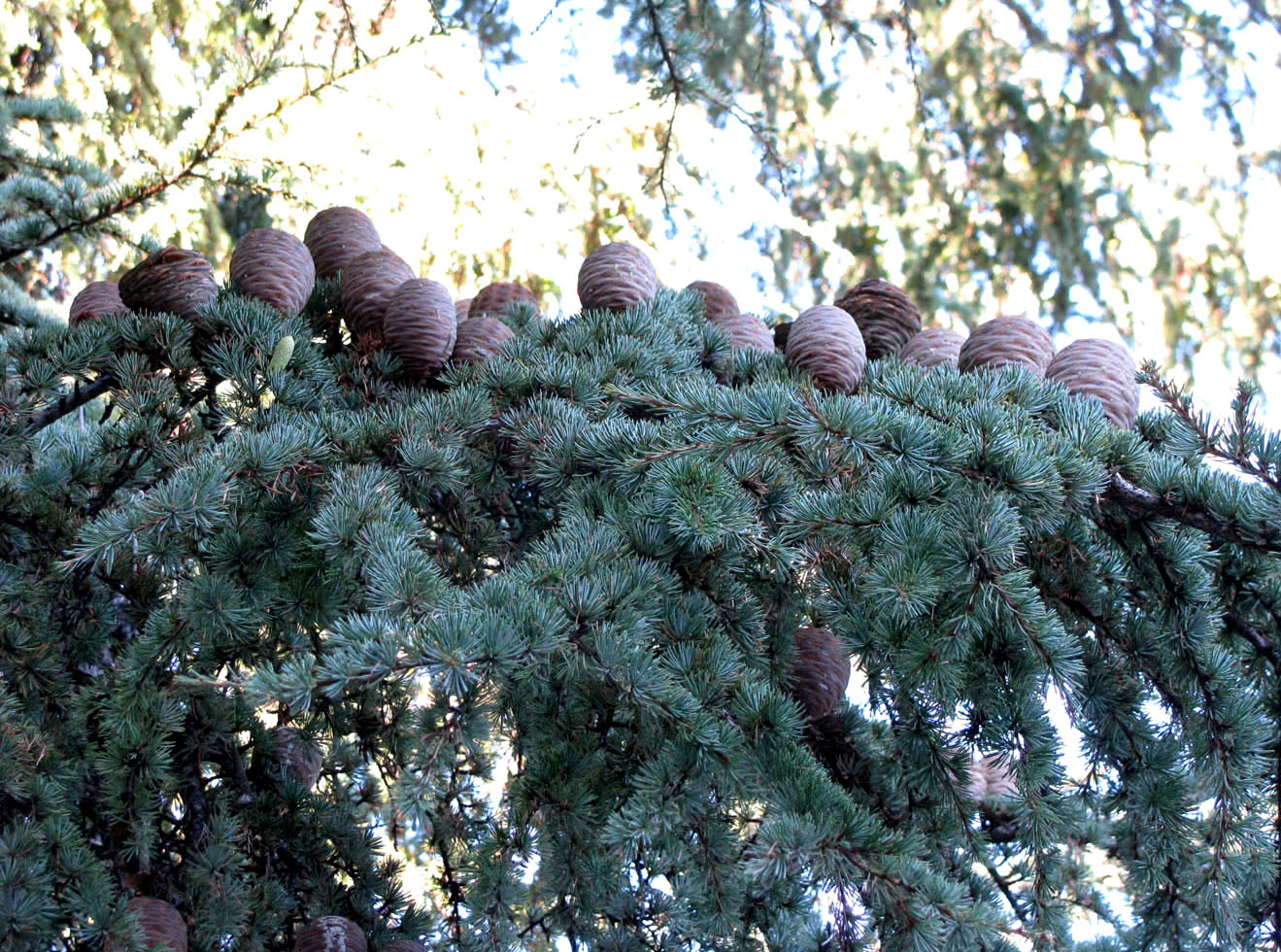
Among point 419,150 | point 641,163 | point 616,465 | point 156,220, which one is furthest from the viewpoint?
point 641,163

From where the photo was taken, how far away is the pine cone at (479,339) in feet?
5.21

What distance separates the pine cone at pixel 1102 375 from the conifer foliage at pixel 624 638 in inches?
3.0

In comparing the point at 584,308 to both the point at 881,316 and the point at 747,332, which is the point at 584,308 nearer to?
the point at 747,332

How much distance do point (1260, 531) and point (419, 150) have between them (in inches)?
118

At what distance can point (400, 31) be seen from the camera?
10.9ft

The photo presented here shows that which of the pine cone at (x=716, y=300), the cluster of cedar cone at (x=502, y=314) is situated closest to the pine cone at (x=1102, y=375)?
the cluster of cedar cone at (x=502, y=314)

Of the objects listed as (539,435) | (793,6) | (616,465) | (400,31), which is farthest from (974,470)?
(793,6)

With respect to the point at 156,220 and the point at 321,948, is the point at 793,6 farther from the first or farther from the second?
the point at 321,948

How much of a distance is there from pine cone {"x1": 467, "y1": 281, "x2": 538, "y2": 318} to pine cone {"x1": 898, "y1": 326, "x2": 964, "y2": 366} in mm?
558

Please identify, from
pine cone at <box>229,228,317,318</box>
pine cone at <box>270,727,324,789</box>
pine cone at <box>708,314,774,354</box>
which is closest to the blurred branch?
pine cone at <box>229,228,317,318</box>

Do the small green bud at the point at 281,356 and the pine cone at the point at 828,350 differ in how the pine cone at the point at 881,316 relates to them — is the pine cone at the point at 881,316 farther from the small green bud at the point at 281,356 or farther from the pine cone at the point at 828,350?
the small green bud at the point at 281,356

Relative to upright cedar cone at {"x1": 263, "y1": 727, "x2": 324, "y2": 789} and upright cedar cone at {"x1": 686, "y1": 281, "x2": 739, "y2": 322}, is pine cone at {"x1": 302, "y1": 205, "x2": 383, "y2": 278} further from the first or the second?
upright cedar cone at {"x1": 263, "y1": 727, "x2": 324, "y2": 789}

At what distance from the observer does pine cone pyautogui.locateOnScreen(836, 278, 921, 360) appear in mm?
1712

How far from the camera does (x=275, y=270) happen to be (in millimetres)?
1619
